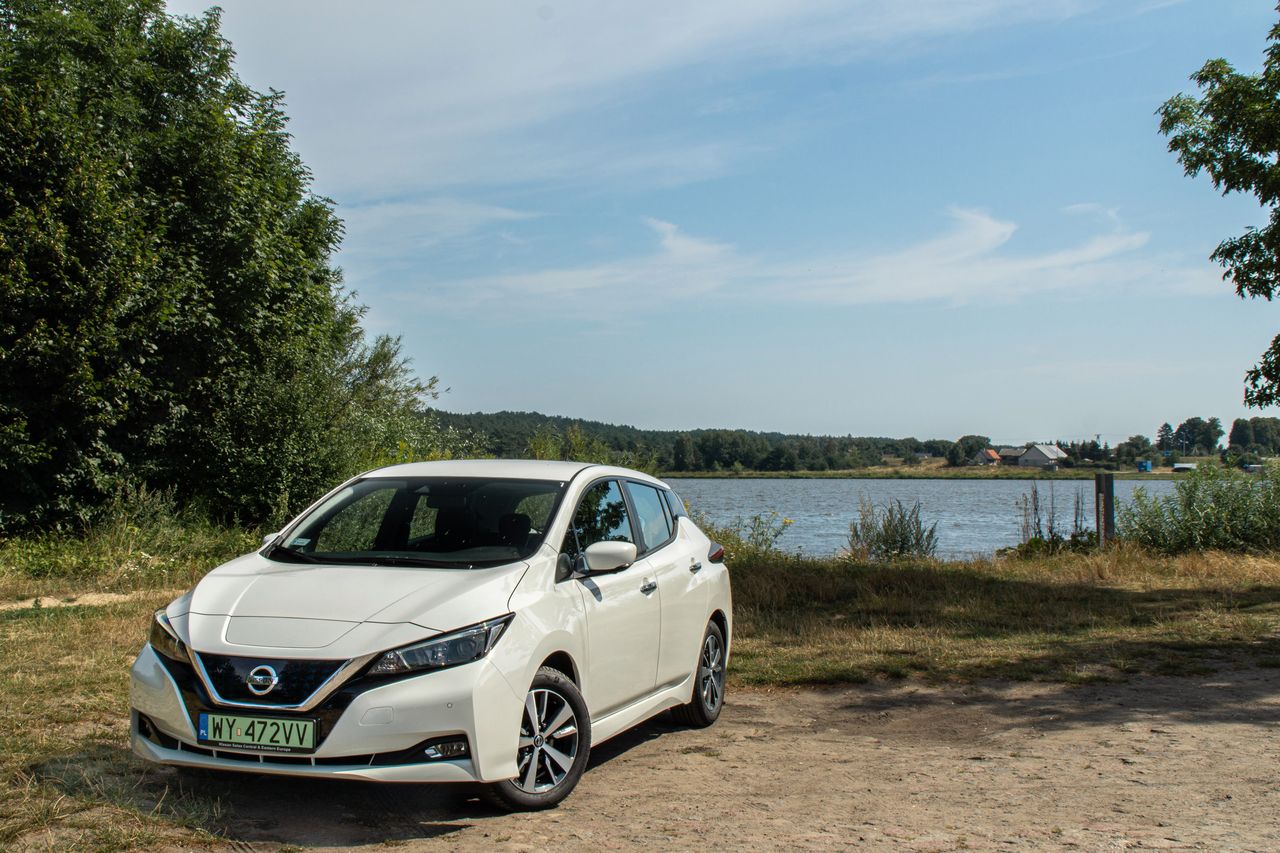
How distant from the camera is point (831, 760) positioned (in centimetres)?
636

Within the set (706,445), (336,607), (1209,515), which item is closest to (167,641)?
(336,607)

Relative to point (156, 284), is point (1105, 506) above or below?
below

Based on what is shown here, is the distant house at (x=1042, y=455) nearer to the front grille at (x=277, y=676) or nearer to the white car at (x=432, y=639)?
the white car at (x=432, y=639)

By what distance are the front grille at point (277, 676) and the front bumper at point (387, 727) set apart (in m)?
0.06

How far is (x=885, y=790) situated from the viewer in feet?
18.3

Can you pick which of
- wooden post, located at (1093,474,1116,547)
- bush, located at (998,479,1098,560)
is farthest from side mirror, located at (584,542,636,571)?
wooden post, located at (1093,474,1116,547)

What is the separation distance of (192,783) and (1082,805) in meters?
4.31

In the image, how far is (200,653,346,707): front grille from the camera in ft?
15.2

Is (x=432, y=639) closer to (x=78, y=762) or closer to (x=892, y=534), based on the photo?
(x=78, y=762)

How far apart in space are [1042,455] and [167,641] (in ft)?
134

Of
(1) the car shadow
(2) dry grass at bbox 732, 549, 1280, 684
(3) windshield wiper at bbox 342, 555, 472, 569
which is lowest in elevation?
(2) dry grass at bbox 732, 549, 1280, 684

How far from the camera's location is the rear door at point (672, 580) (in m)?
6.60

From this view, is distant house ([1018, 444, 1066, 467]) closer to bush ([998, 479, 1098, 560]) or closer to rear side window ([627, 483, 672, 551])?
bush ([998, 479, 1098, 560])

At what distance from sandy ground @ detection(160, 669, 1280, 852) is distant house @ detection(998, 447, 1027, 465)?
41.0 meters
